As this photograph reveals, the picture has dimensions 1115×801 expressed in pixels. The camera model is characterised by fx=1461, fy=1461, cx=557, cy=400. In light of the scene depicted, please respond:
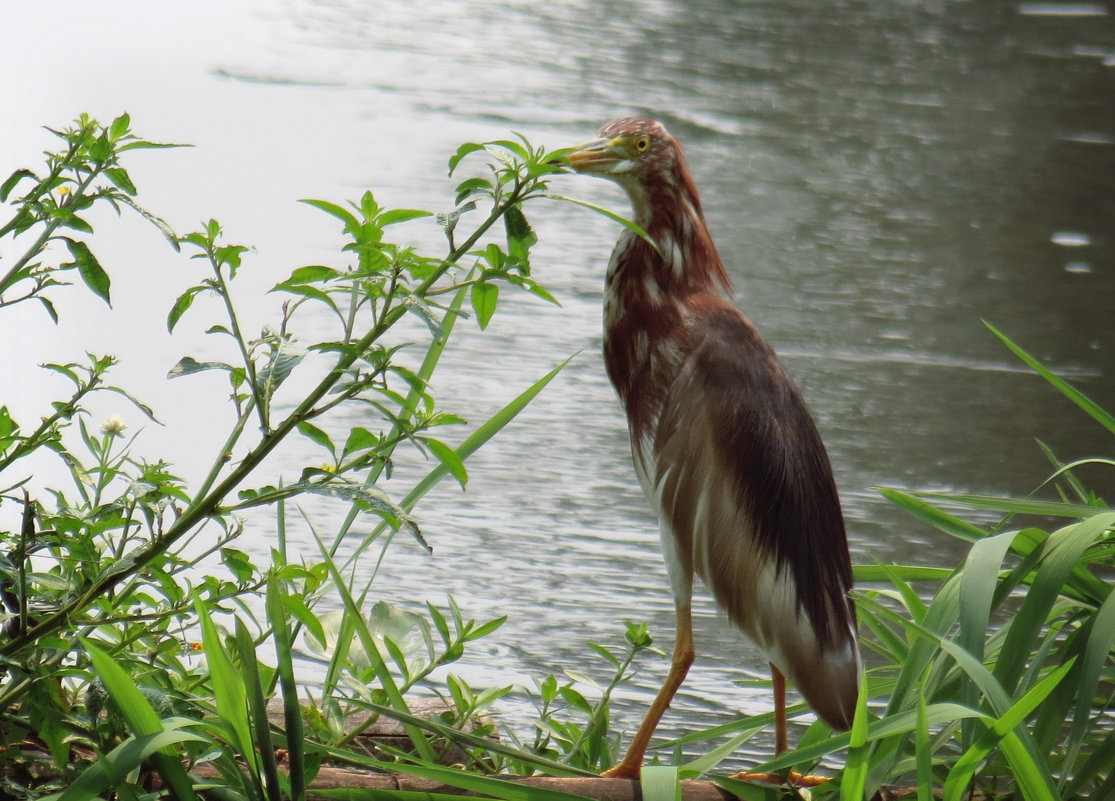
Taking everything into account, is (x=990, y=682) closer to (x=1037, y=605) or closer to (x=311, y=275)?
(x=1037, y=605)

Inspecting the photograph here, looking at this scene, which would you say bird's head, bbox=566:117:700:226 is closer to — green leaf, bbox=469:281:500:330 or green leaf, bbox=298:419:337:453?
green leaf, bbox=469:281:500:330

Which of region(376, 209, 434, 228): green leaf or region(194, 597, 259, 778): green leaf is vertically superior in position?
region(376, 209, 434, 228): green leaf

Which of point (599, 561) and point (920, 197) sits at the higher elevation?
point (920, 197)

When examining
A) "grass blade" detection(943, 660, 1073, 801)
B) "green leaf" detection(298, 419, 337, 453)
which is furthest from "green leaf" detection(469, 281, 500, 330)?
"grass blade" detection(943, 660, 1073, 801)

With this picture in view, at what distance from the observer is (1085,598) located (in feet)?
6.89

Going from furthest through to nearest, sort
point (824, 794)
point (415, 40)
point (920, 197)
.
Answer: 1. point (415, 40)
2. point (920, 197)
3. point (824, 794)

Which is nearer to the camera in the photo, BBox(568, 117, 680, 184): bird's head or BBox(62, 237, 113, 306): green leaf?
BBox(62, 237, 113, 306): green leaf

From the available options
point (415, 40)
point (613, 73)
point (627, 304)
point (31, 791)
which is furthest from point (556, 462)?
point (415, 40)

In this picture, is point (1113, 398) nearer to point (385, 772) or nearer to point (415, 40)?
point (385, 772)

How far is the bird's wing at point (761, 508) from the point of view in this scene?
213 centimetres

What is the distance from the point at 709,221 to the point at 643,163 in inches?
127

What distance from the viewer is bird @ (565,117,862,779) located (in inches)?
84.1

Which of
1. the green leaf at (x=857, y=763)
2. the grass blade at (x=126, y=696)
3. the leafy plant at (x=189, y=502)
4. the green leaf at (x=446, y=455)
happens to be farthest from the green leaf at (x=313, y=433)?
the green leaf at (x=857, y=763)

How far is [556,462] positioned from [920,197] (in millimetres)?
2930
